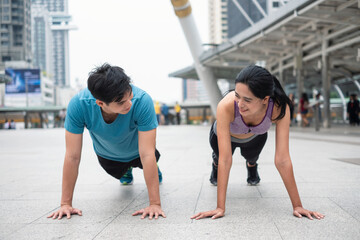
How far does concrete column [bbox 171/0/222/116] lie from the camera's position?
2291cm

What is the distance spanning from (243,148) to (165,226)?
1329mm

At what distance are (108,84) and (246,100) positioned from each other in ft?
2.94

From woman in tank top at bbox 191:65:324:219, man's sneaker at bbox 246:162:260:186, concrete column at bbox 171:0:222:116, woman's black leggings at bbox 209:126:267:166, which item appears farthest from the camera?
concrete column at bbox 171:0:222:116

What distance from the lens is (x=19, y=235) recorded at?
232 cm

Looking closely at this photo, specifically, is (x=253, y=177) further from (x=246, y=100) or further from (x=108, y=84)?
(x=108, y=84)

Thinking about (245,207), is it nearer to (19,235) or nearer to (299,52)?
(19,235)

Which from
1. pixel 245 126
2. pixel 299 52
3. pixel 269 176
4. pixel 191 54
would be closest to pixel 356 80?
pixel 299 52

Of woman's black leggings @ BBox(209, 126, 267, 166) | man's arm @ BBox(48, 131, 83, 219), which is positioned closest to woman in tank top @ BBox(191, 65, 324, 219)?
woman's black leggings @ BBox(209, 126, 267, 166)

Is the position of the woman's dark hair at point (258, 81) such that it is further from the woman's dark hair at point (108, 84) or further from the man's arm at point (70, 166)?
the man's arm at point (70, 166)

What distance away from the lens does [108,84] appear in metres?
2.41

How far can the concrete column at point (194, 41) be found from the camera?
22906 mm

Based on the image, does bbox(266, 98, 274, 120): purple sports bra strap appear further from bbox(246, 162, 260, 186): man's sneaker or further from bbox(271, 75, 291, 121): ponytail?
bbox(246, 162, 260, 186): man's sneaker

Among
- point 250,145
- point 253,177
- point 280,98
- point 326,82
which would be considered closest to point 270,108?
point 280,98

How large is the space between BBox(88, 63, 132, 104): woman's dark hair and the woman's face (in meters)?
0.74
